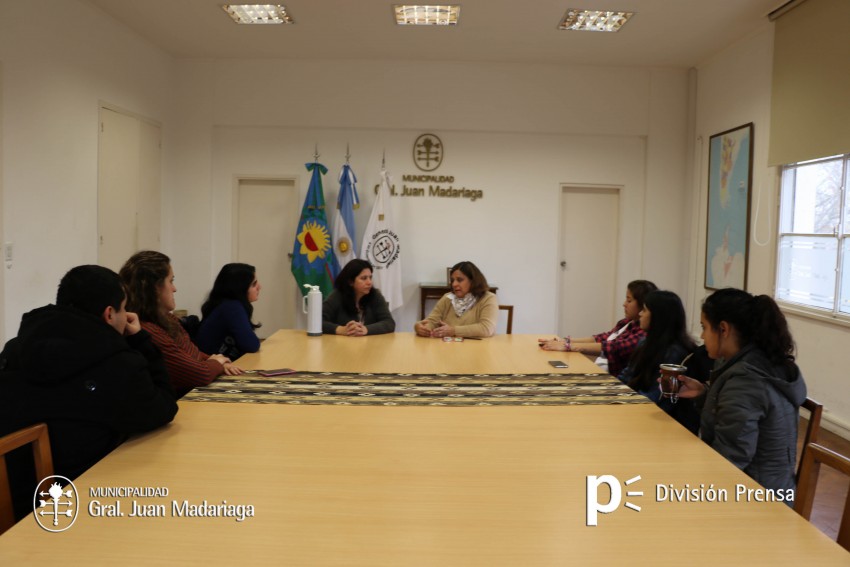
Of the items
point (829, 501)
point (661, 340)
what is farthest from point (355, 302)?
point (829, 501)

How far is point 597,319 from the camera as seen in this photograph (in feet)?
23.2

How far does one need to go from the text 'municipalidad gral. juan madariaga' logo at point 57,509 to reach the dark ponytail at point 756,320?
1.85 meters

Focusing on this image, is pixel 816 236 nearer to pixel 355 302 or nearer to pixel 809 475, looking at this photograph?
pixel 355 302

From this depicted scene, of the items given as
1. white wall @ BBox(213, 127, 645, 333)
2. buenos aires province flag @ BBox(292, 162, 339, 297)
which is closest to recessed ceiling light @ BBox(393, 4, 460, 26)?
white wall @ BBox(213, 127, 645, 333)

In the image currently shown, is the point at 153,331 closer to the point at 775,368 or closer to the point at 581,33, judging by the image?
the point at 775,368

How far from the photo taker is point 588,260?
7016mm

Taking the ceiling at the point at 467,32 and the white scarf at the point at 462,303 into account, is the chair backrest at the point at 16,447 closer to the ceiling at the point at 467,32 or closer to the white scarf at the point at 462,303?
the white scarf at the point at 462,303

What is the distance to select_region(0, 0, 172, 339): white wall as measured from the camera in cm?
427

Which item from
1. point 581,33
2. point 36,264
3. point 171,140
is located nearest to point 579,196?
point 581,33

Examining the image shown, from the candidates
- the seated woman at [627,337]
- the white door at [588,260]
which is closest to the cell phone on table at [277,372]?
the seated woman at [627,337]

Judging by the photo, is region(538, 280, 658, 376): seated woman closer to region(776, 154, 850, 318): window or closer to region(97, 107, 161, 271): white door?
region(776, 154, 850, 318): window

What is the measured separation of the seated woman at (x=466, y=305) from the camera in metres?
3.93

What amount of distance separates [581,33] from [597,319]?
2901 mm

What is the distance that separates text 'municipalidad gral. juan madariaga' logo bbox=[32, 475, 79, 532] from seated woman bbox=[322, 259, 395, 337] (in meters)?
2.51
